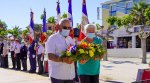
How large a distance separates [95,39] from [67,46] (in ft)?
4.20

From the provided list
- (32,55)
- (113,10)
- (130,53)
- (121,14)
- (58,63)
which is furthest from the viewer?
(113,10)

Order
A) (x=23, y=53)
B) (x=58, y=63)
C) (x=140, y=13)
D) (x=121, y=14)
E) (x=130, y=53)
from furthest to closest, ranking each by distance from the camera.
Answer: (x=121, y=14) → (x=140, y=13) → (x=130, y=53) → (x=23, y=53) → (x=58, y=63)

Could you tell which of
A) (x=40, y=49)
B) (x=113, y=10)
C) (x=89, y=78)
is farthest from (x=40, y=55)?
(x=113, y=10)

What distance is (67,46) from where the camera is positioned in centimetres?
552

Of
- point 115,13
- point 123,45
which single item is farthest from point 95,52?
point 115,13

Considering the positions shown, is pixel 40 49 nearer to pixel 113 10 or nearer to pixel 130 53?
pixel 130 53

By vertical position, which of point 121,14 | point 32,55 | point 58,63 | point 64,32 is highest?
point 121,14

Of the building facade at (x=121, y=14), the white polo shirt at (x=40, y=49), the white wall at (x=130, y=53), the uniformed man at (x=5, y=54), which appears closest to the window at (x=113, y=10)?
the building facade at (x=121, y=14)

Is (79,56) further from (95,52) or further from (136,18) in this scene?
(136,18)

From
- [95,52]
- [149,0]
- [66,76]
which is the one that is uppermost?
[149,0]

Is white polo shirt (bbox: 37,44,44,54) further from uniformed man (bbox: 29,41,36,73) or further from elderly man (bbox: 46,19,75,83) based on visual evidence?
elderly man (bbox: 46,19,75,83)

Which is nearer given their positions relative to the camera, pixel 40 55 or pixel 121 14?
pixel 40 55

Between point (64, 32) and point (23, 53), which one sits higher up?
point (64, 32)

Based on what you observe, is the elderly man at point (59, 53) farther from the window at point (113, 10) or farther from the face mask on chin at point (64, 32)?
the window at point (113, 10)
